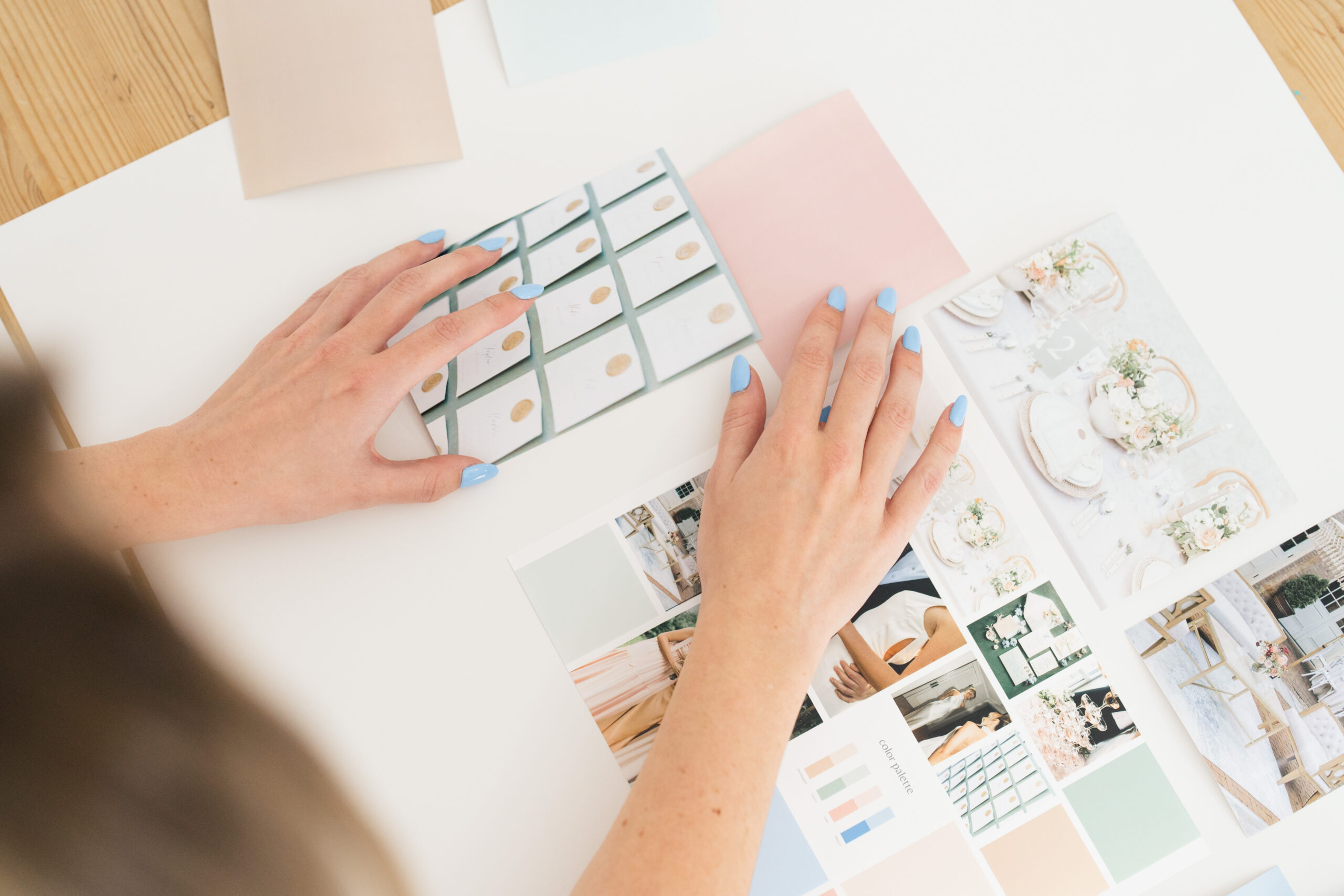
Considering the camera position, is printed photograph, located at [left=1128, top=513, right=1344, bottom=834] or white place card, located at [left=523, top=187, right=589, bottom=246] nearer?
printed photograph, located at [left=1128, top=513, right=1344, bottom=834]

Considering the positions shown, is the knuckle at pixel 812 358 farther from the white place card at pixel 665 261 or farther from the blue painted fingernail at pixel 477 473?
the blue painted fingernail at pixel 477 473

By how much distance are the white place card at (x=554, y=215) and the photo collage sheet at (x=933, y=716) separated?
34 cm

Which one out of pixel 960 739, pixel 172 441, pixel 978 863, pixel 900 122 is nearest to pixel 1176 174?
pixel 900 122

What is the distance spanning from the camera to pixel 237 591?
30.8 inches

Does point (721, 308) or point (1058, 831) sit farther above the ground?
point (721, 308)

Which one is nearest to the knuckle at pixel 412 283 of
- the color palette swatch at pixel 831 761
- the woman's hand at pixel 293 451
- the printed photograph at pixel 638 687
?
the woman's hand at pixel 293 451

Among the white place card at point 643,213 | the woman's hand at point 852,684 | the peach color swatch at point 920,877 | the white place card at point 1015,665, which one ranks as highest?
the white place card at point 643,213

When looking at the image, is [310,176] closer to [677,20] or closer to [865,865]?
[677,20]

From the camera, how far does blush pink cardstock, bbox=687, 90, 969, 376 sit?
79 centimetres

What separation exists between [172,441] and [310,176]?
34cm

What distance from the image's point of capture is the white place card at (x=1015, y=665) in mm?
742

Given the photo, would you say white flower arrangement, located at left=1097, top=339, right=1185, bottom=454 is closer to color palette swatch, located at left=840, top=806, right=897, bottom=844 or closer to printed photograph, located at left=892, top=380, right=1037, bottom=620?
printed photograph, located at left=892, top=380, right=1037, bottom=620

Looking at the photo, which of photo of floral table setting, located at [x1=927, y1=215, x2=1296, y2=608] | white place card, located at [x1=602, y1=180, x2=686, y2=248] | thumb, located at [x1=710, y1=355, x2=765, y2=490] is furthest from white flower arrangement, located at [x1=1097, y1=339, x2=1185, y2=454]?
white place card, located at [x1=602, y1=180, x2=686, y2=248]

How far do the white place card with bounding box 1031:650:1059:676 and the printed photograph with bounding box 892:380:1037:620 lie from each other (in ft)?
0.23
